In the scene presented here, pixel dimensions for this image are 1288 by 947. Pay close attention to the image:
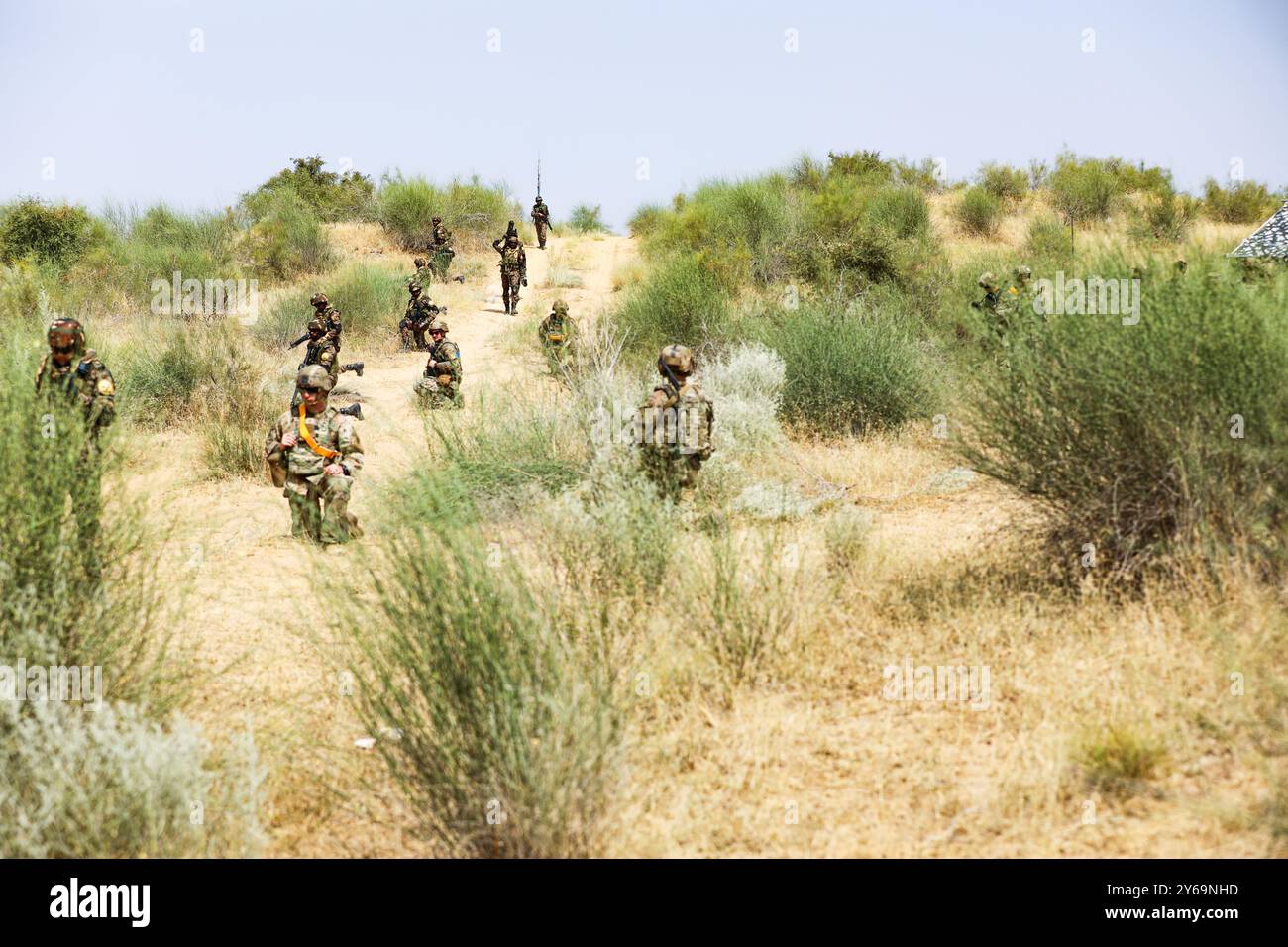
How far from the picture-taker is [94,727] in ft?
10.2

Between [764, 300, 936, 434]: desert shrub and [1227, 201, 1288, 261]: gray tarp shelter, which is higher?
[1227, 201, 1288, 261]: gray tarp shelter

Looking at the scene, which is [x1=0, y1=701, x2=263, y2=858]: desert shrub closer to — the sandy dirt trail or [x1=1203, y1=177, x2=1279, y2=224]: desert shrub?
the sandy dirt trail

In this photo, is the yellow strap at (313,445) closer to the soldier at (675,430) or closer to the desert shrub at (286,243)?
the soldier at (675,430)

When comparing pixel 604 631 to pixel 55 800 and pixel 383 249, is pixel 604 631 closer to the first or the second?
pixel 55 800

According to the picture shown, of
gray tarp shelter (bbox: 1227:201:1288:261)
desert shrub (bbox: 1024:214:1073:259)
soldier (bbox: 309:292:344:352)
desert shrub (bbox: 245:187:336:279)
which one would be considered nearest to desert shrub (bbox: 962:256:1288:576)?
soldier (bbox: 309:292:344:352)

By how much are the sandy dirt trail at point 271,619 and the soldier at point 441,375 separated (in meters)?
0.28

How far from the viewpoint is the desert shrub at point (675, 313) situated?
42.8 feet

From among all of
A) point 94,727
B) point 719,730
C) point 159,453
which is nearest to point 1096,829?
point 719,730

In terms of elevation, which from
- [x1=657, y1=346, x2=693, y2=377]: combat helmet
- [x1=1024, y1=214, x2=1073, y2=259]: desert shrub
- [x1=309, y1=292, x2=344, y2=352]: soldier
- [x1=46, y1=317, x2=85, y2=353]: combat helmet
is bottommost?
[x1=657, y1=346, x2=693, y2=377]: combat helmet

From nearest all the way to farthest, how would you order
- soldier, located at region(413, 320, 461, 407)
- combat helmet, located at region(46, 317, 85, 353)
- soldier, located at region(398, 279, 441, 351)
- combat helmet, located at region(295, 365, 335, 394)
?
combat helmet, located at region(46, 317, 85, 353) < combat helmet, located at region(295, 365, 335, 394) < soldier, located at region(413, 320, 461, 407) < soldier, located at region(398, 279, 441, 351)

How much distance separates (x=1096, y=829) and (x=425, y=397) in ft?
30.0

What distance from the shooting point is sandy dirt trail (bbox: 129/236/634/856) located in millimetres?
3746

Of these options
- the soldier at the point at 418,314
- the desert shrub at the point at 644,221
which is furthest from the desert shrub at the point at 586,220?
the soldier at the point at 418,314

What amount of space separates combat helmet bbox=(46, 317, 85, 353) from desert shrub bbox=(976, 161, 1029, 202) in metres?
24.7
